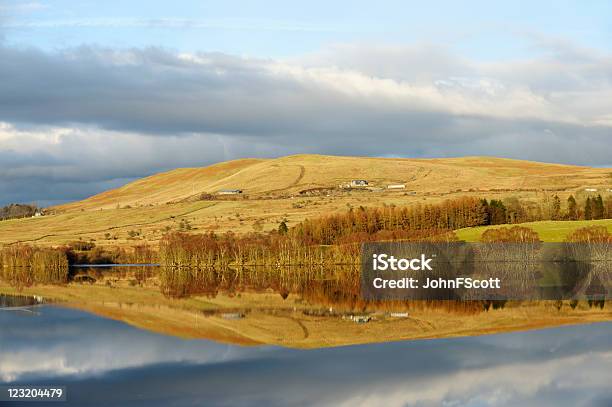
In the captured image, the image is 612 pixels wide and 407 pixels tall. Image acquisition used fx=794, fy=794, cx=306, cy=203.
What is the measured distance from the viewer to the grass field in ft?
292

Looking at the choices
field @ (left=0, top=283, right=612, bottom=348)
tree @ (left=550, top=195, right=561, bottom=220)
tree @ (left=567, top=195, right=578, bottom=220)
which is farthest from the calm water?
tree @ (left=550, top=195, right=561, bottom=220)

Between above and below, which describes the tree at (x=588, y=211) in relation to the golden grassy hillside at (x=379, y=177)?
below

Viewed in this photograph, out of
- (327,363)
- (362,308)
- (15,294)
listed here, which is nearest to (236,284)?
(15,294)

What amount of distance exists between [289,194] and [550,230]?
69955 mm

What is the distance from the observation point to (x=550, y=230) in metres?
92.0

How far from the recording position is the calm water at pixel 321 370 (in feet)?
66.1

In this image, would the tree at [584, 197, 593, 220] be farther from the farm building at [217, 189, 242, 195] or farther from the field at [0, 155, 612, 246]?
the farm building at [217, 189, 242, 195]

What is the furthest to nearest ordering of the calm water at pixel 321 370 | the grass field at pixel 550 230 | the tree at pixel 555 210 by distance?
the tree at pixel 555 210, the grass field at pixel 550 230, the calm water at pixel 321 370

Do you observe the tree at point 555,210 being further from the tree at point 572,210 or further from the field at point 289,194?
the field at point 289,194

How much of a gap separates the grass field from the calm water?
5894 centimetres

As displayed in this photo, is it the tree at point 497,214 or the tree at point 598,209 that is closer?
the tree at point 598,209

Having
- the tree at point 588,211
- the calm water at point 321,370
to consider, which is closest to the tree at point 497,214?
the tree at point 588,211

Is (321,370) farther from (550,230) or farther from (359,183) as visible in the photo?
(359,183)

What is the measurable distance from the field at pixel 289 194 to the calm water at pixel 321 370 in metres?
88.4
